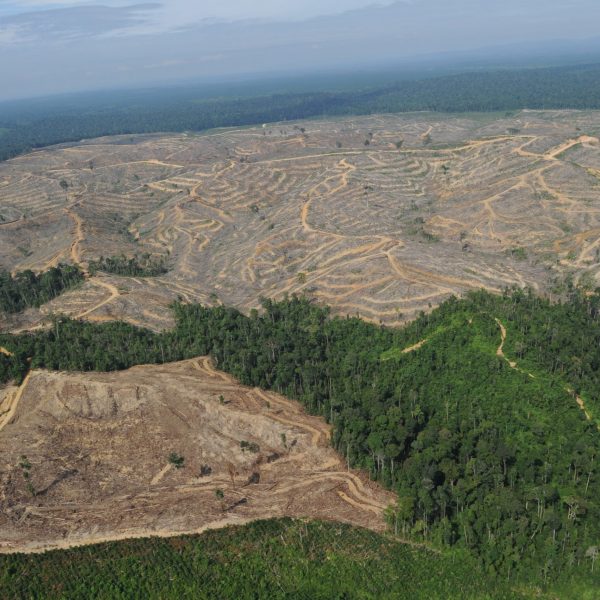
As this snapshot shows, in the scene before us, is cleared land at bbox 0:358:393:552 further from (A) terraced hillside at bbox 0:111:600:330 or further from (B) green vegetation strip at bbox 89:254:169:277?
(B) green vegetation strip at bbox 89:254:169:277

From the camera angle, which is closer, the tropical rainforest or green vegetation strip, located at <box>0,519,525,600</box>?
green vegetation strip, located at <box>0,519,525,600</box>

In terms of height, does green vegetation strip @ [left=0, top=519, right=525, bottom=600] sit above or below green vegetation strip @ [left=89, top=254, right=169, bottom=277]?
below

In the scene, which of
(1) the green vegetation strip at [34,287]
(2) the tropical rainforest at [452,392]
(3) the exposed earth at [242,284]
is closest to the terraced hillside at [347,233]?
(3) the exposed earth at [242,284]

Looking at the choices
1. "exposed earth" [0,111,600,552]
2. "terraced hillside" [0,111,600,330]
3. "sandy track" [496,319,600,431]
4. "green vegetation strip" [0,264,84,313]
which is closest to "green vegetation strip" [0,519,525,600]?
"exposed earth" [0,111,600,552]

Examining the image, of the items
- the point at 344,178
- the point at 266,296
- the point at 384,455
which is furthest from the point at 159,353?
the point at 344,178

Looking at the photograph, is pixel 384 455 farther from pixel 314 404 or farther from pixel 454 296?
pixel 454 296

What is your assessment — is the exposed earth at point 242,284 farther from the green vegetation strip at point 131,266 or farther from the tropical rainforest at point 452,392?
the green vegetation strip at point 131,266

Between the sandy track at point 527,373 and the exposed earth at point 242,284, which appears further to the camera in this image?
the sandy track at point 527,373
